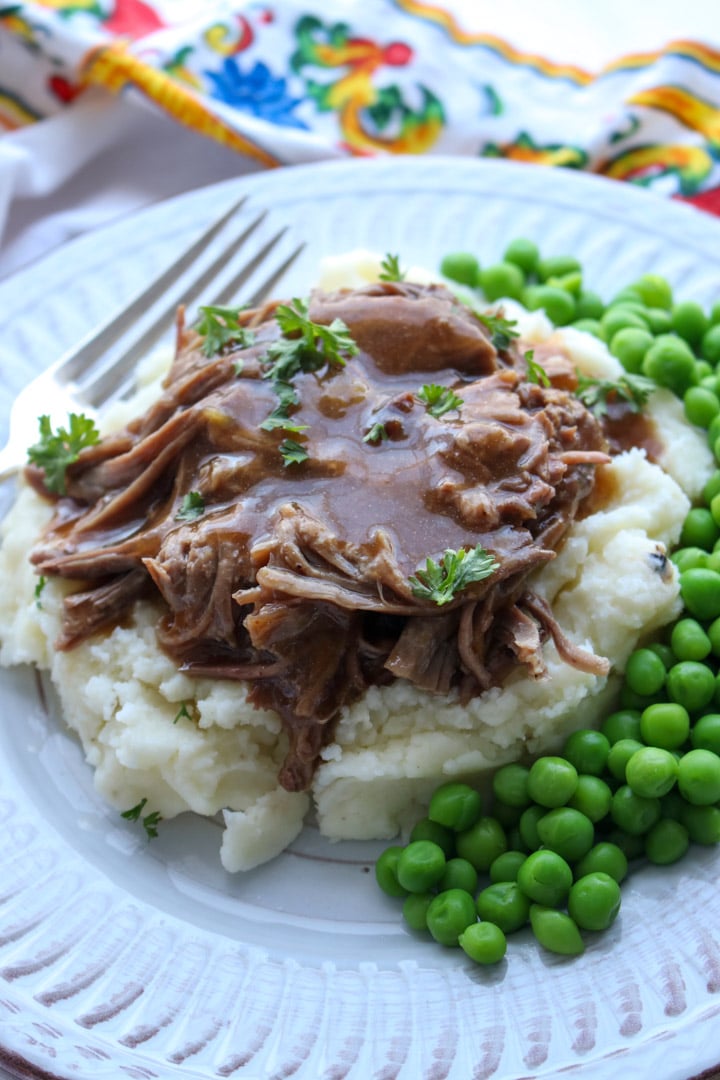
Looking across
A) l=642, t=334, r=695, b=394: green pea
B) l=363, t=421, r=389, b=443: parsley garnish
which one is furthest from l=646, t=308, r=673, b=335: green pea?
l=363, t=421, r=389, b=443: parsley garnish

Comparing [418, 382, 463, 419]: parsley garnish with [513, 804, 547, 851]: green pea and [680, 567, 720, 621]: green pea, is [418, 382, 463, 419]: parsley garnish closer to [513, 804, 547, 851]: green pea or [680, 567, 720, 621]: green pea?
[680, 567, 720, 621]: green pea

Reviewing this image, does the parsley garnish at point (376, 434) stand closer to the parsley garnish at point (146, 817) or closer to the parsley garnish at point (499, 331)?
the parsley garnish at point (499, 331)

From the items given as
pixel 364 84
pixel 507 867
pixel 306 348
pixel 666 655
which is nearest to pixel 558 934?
pixel 507 867

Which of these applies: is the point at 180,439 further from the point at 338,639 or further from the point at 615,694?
the point at 615,694

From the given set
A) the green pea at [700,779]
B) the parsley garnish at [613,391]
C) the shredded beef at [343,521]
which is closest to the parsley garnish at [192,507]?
the shredded beef at [343,521]

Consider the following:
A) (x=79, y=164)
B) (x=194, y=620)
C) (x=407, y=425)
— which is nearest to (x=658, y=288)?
(x=407, y=425)

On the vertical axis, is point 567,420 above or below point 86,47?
below

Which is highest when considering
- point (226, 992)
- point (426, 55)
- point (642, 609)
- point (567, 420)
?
point (426, 55)
